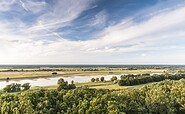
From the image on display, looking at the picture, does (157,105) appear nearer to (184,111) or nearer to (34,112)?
(184,111)

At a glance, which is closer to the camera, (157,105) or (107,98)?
(107,98)

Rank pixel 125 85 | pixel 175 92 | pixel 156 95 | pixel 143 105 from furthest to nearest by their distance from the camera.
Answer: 1. pixel 125 85
2. pixel 175 92
3. pixel 156 95
4. pixel 143 105

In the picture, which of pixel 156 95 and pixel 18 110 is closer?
pixel 18 110

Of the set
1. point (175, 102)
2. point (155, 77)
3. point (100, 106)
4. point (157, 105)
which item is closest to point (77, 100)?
point (100, 106)

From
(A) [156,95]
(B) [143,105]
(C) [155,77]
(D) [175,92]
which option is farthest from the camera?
(C) [155,77]

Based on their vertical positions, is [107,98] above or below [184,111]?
above

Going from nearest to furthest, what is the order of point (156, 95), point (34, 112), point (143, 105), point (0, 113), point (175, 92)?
point (34, 112), point (0, 113), point (143, 105), point (156, 95), point (175, 92)

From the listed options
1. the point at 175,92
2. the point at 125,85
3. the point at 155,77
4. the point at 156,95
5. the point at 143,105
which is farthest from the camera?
the point at 155,77

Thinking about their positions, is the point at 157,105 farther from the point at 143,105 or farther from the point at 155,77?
the point at 155,77

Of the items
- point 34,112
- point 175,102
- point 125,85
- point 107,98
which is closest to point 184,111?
point 175,102
